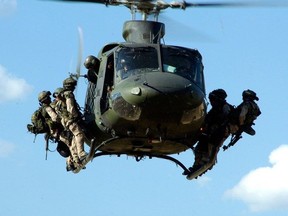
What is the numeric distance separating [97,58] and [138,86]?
242 centimetres

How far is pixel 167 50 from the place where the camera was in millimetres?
23000

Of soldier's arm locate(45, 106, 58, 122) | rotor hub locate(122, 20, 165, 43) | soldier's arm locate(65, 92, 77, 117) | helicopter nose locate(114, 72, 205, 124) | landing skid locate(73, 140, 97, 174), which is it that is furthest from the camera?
soldier's arm locate(45, 106, 58, 122)

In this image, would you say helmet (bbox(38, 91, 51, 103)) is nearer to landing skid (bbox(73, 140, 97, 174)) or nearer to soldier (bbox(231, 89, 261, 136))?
landing skid (bbox(73, 140, 97, 174))

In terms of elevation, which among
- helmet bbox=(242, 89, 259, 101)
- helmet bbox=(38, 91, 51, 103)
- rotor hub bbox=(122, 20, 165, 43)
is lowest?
helmet bbox=(38, 91, 51, 103)

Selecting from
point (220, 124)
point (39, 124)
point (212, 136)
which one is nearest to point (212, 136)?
point (212, 136)

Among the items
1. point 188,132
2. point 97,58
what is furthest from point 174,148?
point 97,58

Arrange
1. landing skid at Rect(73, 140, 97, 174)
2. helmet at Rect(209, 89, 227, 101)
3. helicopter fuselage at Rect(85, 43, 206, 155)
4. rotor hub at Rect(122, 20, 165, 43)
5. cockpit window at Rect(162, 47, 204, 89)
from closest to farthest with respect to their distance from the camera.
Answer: helicopter fuselage at Rect(85, 43, 206, 155) → cockpit window at Rect(162, 47, 204, 89) → landing skid at Rect(73, 140, 97, 174) → rotor hub at Rect(122, 20, 165, 43) → helmet at Rect(209, 89, 227, 101)

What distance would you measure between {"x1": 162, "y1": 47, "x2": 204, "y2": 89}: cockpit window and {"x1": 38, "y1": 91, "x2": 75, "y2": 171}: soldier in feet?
9.96

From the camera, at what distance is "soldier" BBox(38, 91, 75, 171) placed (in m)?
24.2

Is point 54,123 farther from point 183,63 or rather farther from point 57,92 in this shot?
point 183,63

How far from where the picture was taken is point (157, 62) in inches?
889

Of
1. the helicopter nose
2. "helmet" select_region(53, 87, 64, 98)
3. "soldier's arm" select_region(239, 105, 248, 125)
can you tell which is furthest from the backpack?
"soldier's arm" select_region(239, 105, 248, 125)

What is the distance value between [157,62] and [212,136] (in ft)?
8.23

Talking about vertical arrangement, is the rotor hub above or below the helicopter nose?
above
